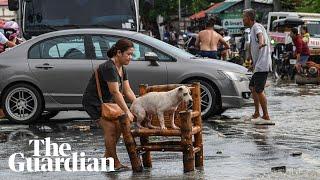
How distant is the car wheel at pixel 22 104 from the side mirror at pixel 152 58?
6.37 feet

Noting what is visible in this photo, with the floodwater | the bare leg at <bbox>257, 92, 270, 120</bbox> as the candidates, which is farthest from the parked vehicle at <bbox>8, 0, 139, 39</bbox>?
the bare leg at <bbox>257, 92, 270, 120</bbox>

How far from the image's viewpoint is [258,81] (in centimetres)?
1393

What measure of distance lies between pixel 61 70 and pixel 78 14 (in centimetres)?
410

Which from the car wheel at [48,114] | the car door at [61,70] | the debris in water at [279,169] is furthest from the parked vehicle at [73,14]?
the debris in water at [279,169]

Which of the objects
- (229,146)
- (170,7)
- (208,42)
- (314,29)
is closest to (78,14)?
(208,42)

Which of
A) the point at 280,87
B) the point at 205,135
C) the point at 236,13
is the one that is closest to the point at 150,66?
the point at 205,135

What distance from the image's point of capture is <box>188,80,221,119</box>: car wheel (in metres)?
14.4

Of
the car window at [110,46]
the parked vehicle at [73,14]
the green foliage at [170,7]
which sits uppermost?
the parked vehicle at [73,14]

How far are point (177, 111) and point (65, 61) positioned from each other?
512 centimetres

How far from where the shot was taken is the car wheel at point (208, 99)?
14383 mm

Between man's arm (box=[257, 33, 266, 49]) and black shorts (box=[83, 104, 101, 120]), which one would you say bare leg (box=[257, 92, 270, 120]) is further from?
black shorts (box=[83, 104, 101, 120])

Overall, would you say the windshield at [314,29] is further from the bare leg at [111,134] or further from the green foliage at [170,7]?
the bare leg at [111,134]

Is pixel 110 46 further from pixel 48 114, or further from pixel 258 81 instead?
pixel 258 81

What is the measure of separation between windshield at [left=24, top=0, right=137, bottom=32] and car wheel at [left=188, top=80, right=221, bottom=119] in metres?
4.06
